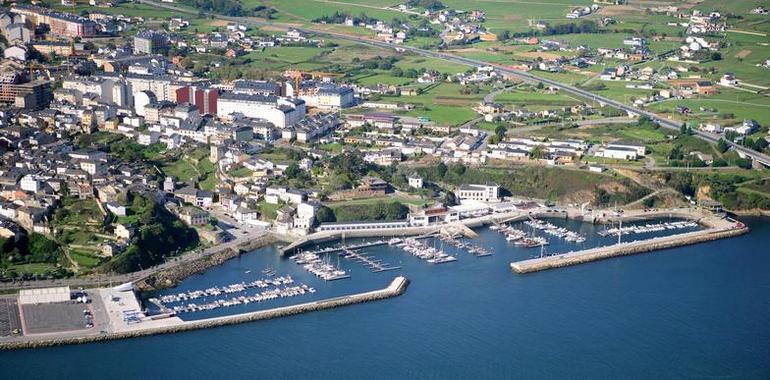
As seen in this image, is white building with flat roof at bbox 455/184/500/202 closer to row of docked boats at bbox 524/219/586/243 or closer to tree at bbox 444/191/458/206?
tree at bbox 444/191/458/206

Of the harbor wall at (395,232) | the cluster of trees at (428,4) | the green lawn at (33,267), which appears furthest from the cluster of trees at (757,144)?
the cluster of trees at (428,4)

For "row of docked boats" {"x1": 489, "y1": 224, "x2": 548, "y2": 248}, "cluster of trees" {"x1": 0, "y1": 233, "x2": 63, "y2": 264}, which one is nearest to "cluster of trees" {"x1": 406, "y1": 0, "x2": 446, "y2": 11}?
"row of docked boats" {"x1": 489, "y1": 224, "x2": 548, "y2": 248}

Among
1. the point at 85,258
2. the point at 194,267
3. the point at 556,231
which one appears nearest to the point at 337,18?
the point at 556,231

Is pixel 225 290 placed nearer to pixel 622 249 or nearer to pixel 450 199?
pixel 450 199

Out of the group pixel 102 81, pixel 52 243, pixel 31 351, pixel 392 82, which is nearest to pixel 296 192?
pixel 52 243

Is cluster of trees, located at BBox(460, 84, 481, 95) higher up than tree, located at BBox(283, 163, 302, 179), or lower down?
higher up

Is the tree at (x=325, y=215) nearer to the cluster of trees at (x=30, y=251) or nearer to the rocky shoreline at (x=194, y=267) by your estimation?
the rocky shoreline at (x=194, y=267)
